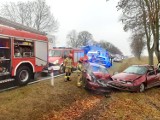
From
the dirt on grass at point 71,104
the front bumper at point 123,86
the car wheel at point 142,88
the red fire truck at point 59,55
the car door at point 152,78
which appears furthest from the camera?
the red fire truck at point 59,55

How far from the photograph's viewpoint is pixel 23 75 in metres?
12.8

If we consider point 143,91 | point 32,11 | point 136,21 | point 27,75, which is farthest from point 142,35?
point 32,11

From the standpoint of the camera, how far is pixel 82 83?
1292 centimetres

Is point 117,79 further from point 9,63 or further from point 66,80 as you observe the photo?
point 9,63

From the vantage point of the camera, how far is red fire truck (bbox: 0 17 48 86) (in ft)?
38.2

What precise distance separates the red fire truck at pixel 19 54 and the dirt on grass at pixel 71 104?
2.97 ft

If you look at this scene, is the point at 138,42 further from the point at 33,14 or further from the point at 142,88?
the point at 142,88

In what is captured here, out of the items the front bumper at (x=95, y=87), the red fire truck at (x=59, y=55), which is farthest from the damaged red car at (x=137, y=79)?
the red fire truck at (x=59, y=55)

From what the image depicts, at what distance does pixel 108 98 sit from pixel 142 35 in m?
23.1

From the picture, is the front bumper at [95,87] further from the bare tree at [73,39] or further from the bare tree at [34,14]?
the bare tree at [73,39]

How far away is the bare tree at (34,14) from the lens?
49750mm

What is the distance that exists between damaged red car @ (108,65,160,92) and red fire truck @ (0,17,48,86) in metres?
4.21

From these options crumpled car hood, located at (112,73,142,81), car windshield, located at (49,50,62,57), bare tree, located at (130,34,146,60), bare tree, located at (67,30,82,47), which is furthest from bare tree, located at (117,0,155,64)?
bare tree, located at (67,30,82,47)

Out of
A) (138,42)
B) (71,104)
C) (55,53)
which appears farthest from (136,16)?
(138,42)
